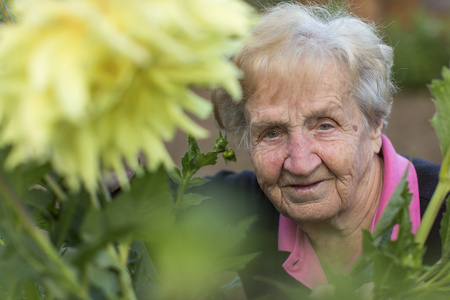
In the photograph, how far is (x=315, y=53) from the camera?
1033 mm

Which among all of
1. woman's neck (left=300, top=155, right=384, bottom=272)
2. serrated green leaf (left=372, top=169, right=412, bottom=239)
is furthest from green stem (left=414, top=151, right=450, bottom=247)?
woman's neck (left=300, top=155, right=384, bottom=272)

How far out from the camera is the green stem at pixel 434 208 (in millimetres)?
504

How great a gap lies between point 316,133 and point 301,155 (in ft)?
0.16

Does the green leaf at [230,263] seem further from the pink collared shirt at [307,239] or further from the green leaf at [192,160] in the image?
the pink collared shirt at [307,239]

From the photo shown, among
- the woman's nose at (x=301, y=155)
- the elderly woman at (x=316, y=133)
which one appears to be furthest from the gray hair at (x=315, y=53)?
the woman's nose at (x=301, y=155)

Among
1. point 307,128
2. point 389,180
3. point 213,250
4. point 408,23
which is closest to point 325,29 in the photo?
point 307,128

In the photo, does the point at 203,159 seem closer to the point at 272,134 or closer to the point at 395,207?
the point at 395,207

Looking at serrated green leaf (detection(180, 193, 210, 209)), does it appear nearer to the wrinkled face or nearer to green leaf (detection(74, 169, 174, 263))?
green leaf (detection(74, 169, 174, 263))

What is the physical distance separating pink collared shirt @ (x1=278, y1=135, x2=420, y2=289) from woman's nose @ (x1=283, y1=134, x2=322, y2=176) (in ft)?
0.67

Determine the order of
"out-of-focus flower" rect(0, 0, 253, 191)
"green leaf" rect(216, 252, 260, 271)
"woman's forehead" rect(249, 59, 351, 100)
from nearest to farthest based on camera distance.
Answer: "out-of-focus flower" rect(0, 0, 253, 191) → "green leaf" rect(216, 252, 260, 271) → "woman's forehead" rect(249, 59, 351, 100)

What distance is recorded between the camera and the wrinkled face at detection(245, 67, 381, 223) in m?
1.01

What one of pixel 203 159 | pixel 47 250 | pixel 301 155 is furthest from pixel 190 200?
pixel 301 155

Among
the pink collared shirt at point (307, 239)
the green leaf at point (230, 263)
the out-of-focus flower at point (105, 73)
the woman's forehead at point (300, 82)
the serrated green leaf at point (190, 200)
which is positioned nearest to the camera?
the out-of-focus flower at point (105, 73)

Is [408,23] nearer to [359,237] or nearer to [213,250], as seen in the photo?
[359,237]
